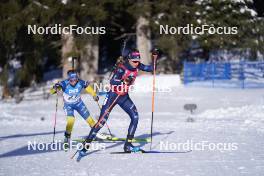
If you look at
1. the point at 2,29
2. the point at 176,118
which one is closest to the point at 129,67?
the point at 176,118

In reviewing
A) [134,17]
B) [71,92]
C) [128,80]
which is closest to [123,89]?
[128,80]

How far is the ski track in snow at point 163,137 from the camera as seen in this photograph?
9.88 meters

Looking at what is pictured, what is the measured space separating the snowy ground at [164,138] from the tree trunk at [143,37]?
23.2ft

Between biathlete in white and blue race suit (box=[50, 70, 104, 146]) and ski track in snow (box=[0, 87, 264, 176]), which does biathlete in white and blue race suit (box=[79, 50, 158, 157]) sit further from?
biathlete in white and blue race suit (box=[50, 70, 104, 146])

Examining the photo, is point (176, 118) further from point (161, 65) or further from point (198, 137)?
point (161, 65)

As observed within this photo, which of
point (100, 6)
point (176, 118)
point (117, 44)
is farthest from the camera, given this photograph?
point (117, 44)

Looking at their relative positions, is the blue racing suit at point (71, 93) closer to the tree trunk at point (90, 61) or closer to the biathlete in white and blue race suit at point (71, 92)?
the biathlete in white and blue race suit at point (71, 92)

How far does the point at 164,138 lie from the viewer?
14344 millimetres

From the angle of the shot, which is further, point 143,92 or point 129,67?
point 143,92

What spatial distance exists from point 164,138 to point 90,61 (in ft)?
70.7

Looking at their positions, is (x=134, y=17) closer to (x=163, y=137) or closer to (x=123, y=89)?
(x=163, y=137)

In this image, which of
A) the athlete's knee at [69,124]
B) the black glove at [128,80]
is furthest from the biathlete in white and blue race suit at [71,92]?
the black glove at [128,80]

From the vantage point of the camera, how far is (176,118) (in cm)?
2078

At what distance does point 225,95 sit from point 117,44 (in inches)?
805
